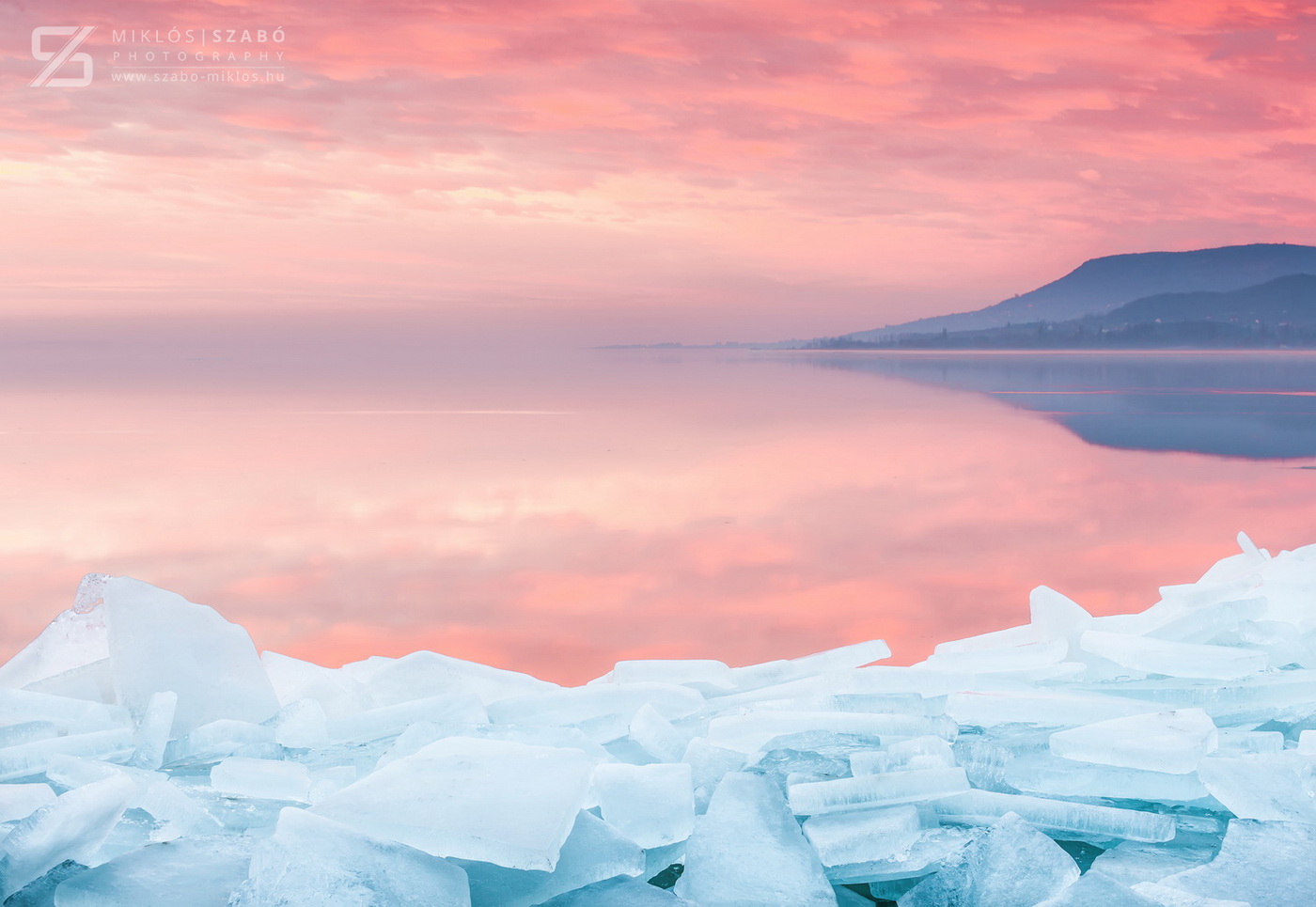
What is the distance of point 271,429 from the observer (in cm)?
1119

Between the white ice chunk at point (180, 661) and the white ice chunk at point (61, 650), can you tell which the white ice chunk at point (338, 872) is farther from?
the white ice chunk at point (61, 650)

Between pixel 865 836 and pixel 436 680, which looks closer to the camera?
pixel 865 836

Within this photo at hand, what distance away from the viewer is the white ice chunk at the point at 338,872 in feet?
4.42

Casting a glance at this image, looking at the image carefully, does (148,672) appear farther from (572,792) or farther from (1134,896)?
(1134,896)

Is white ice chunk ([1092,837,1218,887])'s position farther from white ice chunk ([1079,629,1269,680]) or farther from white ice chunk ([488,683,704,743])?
white ice chunk ([488,683,704,743])

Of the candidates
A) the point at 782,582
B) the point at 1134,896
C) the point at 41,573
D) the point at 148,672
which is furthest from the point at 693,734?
the point at 41,573

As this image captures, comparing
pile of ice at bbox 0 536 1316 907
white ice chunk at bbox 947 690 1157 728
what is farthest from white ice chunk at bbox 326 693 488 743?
white ice chunk at bbox 947 690 1157 728

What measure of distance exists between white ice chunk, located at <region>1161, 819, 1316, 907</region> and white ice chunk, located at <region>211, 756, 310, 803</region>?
1.26 m

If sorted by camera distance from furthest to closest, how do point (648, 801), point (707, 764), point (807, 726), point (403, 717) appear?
point (403, 717)
point (807, 726)
point (707, 764)
point (648, 801)

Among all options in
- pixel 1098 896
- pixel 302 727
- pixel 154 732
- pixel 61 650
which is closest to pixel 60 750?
pixel 154 732

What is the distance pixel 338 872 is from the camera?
4.50 ft

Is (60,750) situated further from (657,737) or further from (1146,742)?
(1146,742)

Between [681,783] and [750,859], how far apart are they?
0.54 feet

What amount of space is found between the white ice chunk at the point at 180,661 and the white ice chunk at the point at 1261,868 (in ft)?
5.33
